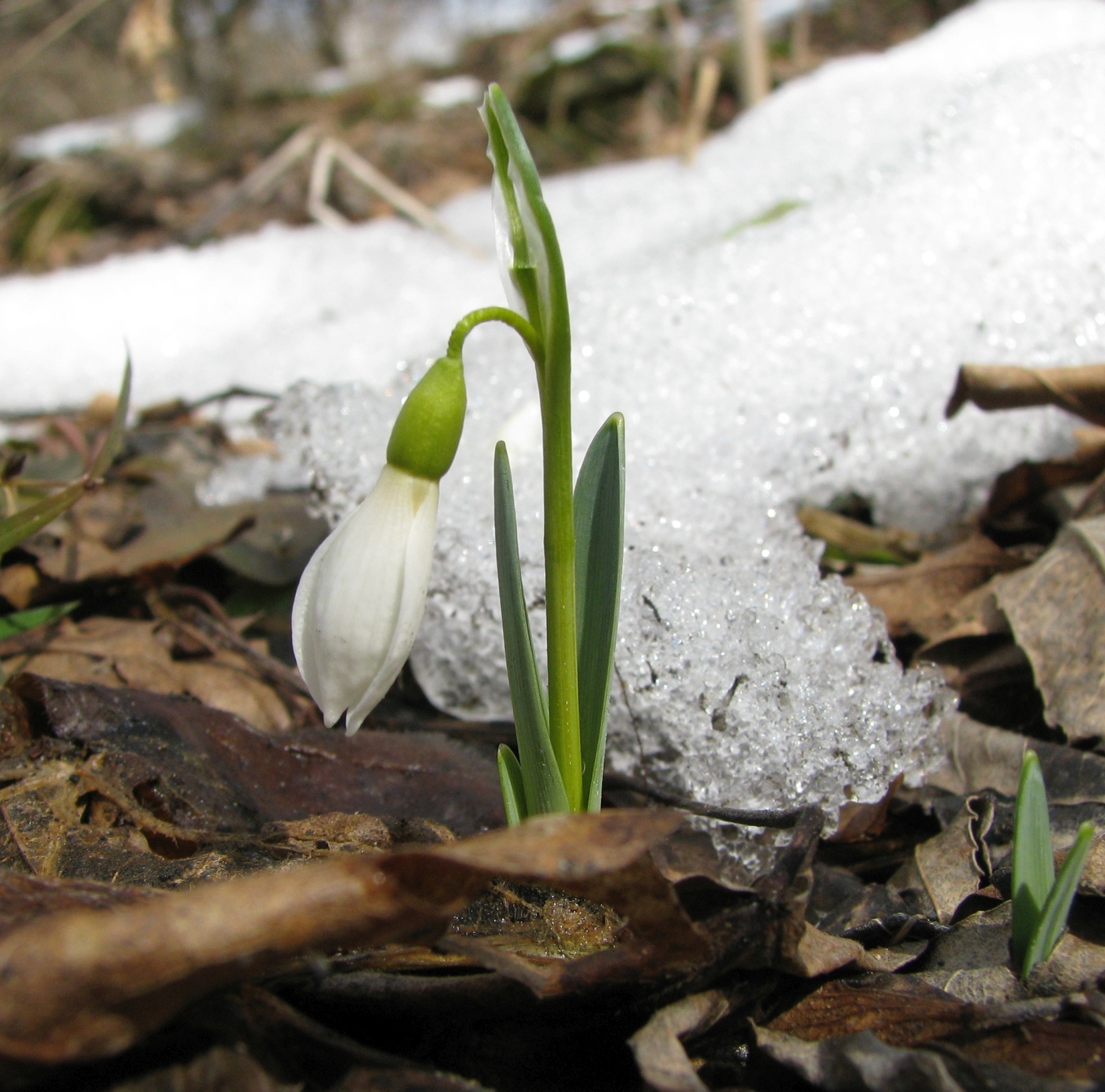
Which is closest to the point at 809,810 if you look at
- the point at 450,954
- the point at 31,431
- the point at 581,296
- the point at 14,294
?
the point at 450,954

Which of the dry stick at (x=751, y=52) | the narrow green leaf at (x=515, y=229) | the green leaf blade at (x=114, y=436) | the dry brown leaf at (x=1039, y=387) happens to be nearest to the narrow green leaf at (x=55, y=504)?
the green leaf blade at (x=114, y=436)

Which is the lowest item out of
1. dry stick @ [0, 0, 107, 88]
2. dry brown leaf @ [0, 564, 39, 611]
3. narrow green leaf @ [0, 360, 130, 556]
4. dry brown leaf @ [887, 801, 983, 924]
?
dry brown leaf @ [887, 801, 983, 924]

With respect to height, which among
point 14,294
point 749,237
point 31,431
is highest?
point 749,237

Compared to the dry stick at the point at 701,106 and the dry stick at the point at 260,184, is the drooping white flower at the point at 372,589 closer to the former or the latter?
the dry stick at the point at 701,106

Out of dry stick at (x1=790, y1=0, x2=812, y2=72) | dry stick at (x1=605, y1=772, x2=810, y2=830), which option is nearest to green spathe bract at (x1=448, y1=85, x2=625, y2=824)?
dry stick at (x1=605, y1=772, x2=810, y2=830)

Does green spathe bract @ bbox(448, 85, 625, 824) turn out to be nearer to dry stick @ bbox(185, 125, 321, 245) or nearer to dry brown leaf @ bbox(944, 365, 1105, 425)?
dry brown leaf @ bbox(944, 365, 1105, 425)

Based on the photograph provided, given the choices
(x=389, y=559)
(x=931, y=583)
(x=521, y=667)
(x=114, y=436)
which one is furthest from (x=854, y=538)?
(x=114, y=436)

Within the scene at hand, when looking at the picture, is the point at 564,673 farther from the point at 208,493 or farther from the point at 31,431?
the point at 31,431
